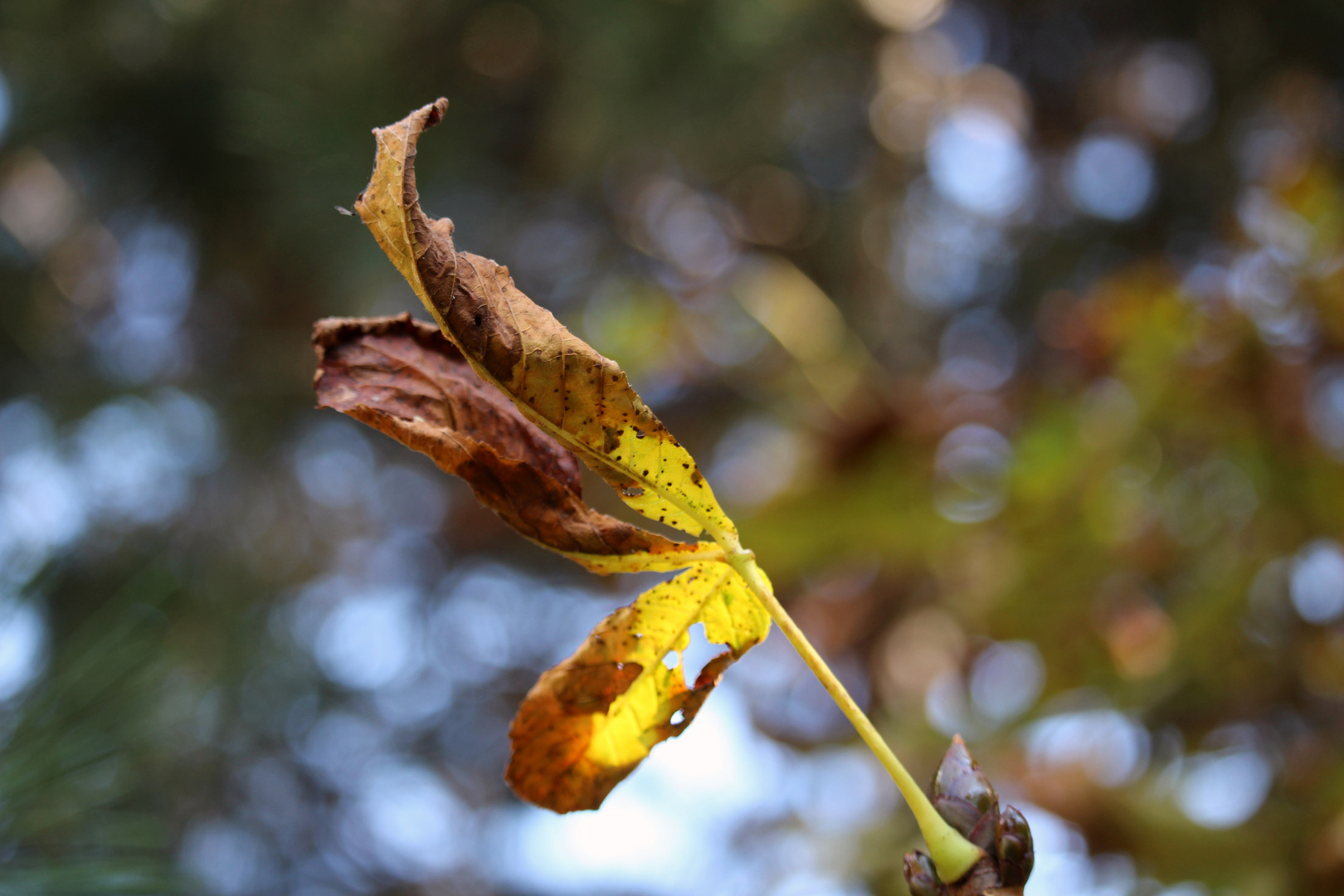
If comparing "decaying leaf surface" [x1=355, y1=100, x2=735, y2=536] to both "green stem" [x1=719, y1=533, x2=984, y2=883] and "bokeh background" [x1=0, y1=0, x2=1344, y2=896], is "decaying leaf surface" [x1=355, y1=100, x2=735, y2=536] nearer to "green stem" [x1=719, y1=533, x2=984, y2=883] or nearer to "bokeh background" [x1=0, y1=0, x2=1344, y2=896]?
"green stem" [x1=719, y1=533, x2=984, y2=883]

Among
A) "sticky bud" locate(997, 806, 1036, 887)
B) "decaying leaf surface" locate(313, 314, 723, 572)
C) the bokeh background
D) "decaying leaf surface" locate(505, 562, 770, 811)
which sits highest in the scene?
"decaying leaf surface" locate(313, 314, 723, 572)

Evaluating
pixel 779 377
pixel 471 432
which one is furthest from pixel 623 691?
pixel 779 377

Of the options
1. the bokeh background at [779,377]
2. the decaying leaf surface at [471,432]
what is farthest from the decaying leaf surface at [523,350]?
the bokeh background at [779,377]

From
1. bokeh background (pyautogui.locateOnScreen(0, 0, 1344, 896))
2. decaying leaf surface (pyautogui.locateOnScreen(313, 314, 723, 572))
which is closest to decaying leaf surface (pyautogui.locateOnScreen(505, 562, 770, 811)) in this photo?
decaying leaf surface (pyautogui.locateOnScreen(313, 314, 723, 572))

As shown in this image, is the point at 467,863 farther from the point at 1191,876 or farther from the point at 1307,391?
the point at 1307,391

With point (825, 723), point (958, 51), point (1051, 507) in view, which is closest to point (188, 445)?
point (825, 723)

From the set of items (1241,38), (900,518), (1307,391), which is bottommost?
(900,518)
